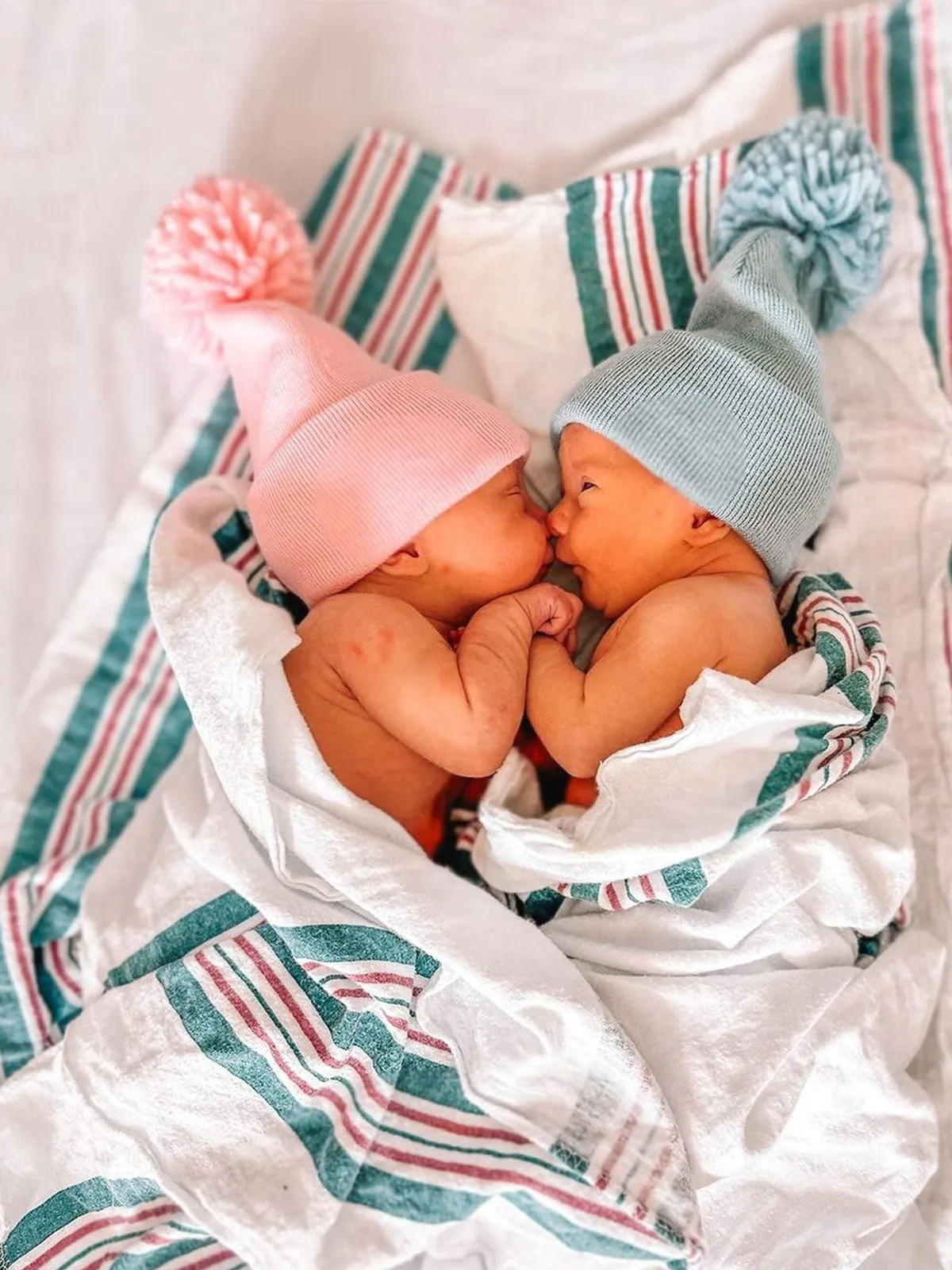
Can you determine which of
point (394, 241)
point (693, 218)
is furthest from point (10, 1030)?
point (693, 218)

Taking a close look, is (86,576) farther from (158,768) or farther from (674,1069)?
(674,1069)

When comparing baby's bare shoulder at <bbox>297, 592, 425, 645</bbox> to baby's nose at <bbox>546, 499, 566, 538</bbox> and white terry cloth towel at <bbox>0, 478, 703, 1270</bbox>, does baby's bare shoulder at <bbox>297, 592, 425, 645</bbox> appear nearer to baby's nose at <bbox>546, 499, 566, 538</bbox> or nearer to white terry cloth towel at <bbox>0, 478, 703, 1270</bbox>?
white terry cloth towel at <bbox>0, 478, 703, 1270</bbox>

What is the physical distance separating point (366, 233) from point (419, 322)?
137 millimetres

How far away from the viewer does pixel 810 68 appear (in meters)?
1.35

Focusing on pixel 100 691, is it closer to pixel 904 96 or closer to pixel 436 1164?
pixel 436 1164

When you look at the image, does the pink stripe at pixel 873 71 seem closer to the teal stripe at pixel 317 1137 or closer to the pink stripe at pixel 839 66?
the pink stripe at pixel 839 66

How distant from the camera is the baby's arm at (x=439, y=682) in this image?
999 mm

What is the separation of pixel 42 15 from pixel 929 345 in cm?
112

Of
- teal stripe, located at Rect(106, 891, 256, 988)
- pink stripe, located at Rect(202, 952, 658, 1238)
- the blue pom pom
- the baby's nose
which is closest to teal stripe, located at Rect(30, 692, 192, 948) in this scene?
teal stripe, located at Rect(106, 891, 256, 988)

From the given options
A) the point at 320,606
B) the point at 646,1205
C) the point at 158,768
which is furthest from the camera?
the point at 158,768

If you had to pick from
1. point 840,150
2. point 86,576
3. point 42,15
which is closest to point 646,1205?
point 86,576

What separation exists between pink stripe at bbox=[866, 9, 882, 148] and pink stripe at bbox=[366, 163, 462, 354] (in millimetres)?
500

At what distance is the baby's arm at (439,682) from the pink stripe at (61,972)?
1.43 ft

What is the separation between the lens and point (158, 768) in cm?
126
